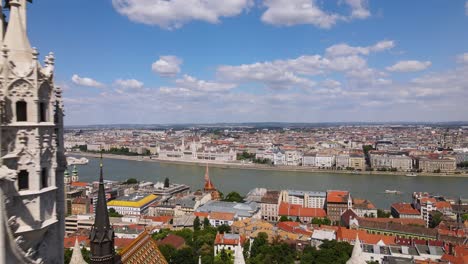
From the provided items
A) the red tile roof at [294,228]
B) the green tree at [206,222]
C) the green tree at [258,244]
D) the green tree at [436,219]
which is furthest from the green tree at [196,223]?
the green tree at [436,219]

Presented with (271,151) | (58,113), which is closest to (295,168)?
(271,151)

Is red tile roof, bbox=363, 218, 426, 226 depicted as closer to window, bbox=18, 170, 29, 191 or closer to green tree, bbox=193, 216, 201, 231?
green tree, bbox=193, 216, 201, 231

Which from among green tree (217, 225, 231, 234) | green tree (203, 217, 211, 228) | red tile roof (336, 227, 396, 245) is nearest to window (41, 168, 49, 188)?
red tile roof (336, 227, 396, 245)

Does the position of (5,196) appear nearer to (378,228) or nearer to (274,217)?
(378,228)

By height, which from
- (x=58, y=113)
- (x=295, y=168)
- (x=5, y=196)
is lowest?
(x=295, y=168)

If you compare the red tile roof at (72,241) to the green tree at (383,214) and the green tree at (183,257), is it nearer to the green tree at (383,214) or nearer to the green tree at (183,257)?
the green tree at (183,257)

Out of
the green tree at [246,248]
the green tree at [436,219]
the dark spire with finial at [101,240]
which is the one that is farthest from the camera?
the green tree at [436,219]

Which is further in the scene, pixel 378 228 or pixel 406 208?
pixel 406 208
